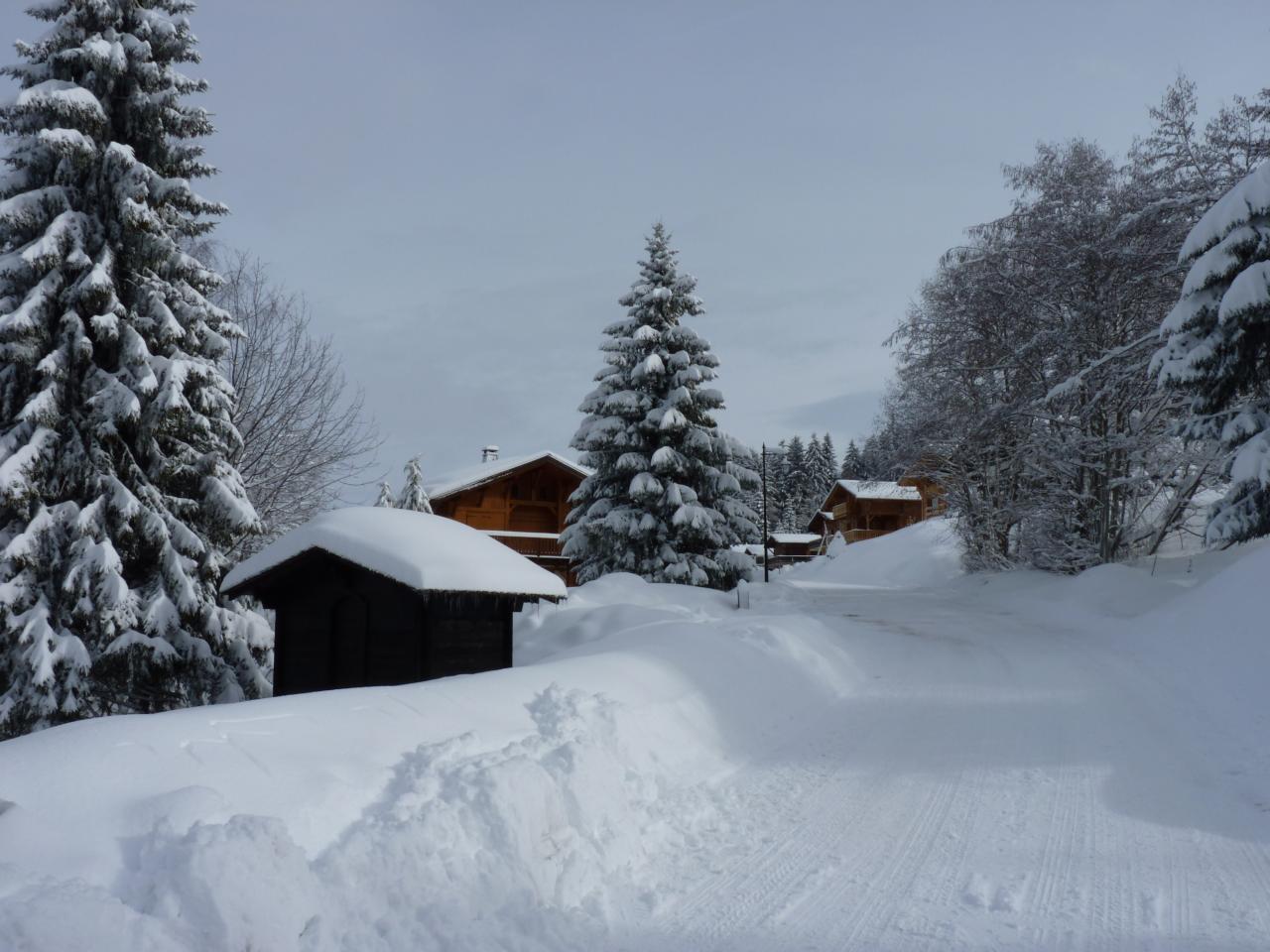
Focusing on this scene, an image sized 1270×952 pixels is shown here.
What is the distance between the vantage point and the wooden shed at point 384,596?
10078 mm

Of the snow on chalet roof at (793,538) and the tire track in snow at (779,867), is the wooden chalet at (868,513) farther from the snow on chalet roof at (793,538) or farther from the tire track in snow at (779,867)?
the tire track in snow at (779,867)


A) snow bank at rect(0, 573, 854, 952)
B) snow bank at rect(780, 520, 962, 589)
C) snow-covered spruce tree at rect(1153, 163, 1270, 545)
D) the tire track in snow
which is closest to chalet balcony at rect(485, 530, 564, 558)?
snow bank at rect(780, 520, 962, 589)

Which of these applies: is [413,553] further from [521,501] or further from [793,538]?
[793,538]

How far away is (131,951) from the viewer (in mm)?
2748

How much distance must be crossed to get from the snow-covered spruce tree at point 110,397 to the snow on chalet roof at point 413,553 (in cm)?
189

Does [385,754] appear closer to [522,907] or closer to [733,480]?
[522,907]

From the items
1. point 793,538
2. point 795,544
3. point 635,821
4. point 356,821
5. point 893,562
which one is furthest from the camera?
point 795,544

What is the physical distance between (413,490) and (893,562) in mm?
26583

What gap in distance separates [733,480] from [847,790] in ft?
57.0

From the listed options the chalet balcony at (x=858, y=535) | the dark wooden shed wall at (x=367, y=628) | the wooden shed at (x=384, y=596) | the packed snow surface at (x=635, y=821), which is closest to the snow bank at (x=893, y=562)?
the chalet balcony at (x=858, y=535)

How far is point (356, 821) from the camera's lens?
3891mm

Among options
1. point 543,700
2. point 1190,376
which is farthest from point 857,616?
point 543,700

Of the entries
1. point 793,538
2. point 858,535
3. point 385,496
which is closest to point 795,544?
point 793,538

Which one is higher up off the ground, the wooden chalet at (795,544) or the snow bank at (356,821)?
the snow bank at (356,821)
